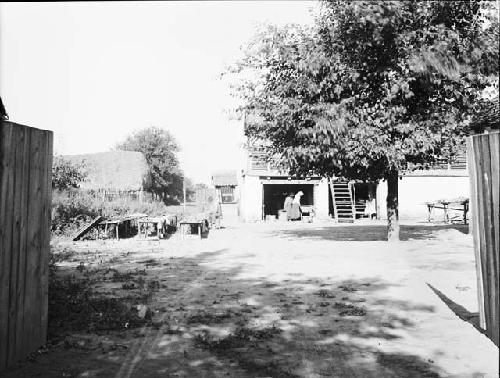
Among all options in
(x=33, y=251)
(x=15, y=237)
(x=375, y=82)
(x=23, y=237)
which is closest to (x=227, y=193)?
(x=375, y=82)

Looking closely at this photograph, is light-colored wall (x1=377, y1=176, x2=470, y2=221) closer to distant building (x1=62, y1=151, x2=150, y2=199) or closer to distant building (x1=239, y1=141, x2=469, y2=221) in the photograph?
distant building (x1=239, y1=141, x2=469, y2=221)

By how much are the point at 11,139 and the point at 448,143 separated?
10988mm

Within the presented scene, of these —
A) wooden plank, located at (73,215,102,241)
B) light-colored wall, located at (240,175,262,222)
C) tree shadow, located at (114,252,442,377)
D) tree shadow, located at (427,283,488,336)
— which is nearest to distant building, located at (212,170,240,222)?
light-colored wall, located at (240,175,262,222)

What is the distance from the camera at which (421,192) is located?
28.9 metres

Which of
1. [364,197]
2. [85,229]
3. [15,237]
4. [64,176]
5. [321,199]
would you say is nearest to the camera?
[15,237]

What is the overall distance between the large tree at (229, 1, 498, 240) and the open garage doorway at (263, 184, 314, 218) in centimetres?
1920

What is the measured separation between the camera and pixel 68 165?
2592cm

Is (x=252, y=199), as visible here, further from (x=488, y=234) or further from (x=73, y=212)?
(x=488, y=234)

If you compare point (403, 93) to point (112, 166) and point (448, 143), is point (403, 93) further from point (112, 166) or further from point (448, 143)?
point (112, 166)

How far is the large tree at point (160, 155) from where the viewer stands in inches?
2188

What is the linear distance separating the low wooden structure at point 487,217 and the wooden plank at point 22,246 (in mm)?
4072

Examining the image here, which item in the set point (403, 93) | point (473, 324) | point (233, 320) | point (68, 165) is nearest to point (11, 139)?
point (233, 320)

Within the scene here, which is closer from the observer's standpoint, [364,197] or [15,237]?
[15,237]

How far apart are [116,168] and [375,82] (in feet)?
117
